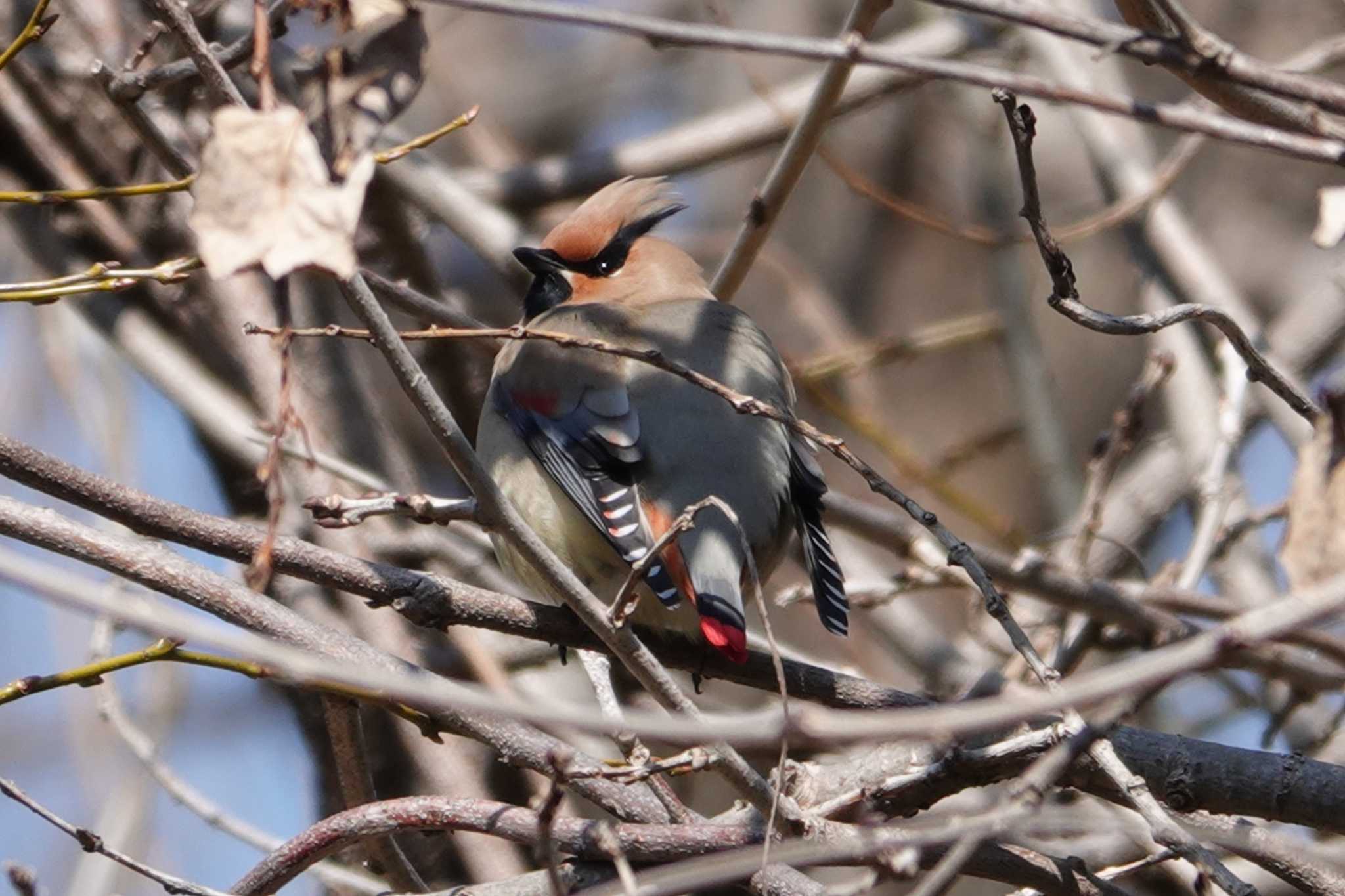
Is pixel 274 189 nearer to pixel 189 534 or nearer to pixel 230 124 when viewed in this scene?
pixel 230 124

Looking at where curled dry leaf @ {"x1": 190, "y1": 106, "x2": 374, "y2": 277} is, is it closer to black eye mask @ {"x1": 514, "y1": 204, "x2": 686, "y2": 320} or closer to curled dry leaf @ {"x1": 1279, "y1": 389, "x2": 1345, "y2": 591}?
curled dry leaf @ {"x1": 1279, "y1": 389, "x2": 1345, "y2": 591}

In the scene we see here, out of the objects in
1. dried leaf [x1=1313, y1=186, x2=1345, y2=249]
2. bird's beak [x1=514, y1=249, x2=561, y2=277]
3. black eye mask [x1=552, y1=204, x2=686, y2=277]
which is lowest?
dried leaf [x1=1313, y1=186, x2=1345, y2=249]

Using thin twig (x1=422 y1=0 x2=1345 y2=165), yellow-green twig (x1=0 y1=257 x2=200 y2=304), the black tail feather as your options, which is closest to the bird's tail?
the black tail feather

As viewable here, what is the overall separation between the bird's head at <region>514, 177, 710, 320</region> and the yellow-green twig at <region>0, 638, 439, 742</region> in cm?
218

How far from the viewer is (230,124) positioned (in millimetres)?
1835

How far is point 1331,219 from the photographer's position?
2.14 m

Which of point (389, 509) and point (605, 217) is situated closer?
point (389, 509)

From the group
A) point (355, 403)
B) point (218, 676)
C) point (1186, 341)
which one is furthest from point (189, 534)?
point (218, 676)

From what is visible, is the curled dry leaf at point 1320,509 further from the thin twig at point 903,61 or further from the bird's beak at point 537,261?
the bird's beak at point 537,261

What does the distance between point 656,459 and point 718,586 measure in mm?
555

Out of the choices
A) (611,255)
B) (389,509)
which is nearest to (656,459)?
(611,255)

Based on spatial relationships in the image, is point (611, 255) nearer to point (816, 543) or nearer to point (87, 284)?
point (816, 543)

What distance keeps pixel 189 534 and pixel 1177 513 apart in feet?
14.7

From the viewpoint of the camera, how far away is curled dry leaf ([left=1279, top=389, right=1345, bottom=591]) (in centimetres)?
177
